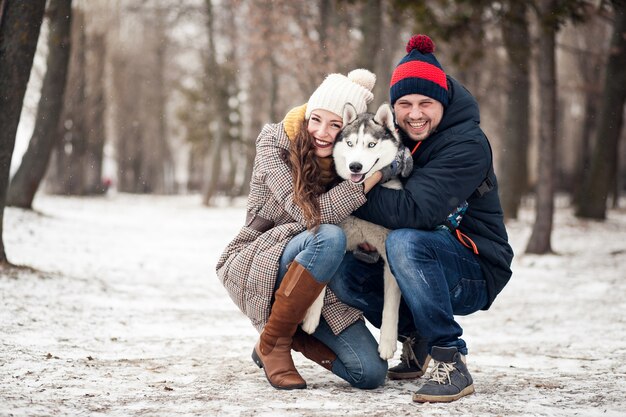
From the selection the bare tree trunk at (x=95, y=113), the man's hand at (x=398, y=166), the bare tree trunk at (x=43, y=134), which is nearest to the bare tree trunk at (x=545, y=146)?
the man's hand at (x=398, y=166)

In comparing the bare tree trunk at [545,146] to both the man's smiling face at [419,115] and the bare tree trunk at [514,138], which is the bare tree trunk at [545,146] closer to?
the bare tree trunk at [514,138]

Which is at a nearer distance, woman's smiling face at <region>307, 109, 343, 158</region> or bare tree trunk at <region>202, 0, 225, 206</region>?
woman's smiling face at <region>307, 109, 343, 158</region>

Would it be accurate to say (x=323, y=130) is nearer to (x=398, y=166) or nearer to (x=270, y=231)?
(x=398, y=166)

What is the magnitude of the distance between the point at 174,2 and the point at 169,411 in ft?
77.9

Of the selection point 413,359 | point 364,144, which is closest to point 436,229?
point 364,144

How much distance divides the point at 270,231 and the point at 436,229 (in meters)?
0.97

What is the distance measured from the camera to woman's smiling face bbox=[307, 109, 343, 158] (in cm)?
418

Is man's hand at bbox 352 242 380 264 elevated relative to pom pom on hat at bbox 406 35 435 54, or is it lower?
lower

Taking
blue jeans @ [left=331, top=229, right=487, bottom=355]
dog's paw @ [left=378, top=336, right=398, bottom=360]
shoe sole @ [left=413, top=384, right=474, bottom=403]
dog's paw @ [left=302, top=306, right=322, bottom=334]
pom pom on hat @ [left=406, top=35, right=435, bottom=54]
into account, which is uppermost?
pom pom on hat @ [left=406, top=35, right=435, bottom=54]

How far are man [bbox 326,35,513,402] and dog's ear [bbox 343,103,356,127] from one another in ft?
1.09

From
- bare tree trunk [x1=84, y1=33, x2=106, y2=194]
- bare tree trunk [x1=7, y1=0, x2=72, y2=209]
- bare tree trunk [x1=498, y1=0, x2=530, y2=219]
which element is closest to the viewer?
bare tree trunk [x1=7, y1=0, x2=72, y2=209]

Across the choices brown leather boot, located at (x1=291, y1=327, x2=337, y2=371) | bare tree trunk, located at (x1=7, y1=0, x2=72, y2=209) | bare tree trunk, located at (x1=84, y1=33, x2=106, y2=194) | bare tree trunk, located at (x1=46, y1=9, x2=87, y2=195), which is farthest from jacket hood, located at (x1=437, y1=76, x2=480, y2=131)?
bare tree trunk, located at (x1=84, y1=33, x2=106, y2=194)

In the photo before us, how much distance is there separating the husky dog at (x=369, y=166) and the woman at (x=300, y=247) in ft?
0.28

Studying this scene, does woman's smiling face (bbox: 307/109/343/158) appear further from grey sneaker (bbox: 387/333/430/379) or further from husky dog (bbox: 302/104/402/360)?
grey sneaker (bbox: 387/333/430/379)
